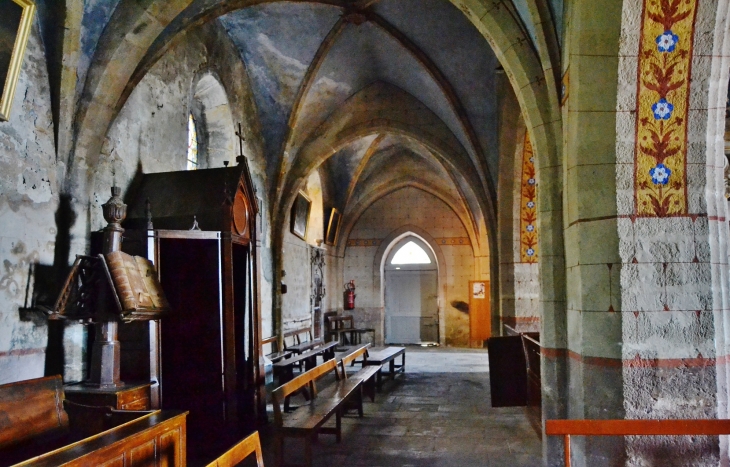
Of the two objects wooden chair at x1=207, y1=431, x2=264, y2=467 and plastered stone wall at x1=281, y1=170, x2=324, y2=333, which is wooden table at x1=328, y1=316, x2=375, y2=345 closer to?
plastered stone wall at x1=281, y1=170, x2=324, y2=333

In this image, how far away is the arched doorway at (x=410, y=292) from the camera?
1722 centimetres

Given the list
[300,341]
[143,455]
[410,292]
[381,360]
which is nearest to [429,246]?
[410,292]

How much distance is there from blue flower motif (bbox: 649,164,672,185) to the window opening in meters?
13.6

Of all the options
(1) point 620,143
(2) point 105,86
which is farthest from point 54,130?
(1) point 620,143

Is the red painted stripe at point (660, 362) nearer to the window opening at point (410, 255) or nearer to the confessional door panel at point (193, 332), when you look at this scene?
the confessional door panel at point (193, 332)

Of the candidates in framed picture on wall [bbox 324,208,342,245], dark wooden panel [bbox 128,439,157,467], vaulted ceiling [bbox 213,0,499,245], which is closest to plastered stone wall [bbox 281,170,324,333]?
framed picture on wall [bbox 324,208,342,245]

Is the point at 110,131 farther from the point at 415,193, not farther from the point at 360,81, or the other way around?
the point at 415,193

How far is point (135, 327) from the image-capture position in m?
4.93

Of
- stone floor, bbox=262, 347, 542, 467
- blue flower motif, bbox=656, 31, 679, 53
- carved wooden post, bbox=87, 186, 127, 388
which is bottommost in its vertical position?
stone floor, bbox=262, 347, 542, 467

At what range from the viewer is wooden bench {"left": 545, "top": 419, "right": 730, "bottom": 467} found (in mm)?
2762

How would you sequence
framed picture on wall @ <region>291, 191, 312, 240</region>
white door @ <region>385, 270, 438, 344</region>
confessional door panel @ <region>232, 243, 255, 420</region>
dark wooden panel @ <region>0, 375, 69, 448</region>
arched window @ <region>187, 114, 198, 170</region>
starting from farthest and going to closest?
white door @ <region>385, 270, 438, 344</region> < framed picture on wall @ <region>291, 191, 312, 240</region> < arched window @ <region>187, 114, 198, 170</region> < confessional door panel @ <region>232, 243, 255, 420</region> < dark wooden panel @ <region>0, 375, 69, 448</region>

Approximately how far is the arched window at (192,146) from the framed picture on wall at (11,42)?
11.6ft

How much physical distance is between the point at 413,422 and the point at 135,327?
3158 millimetres

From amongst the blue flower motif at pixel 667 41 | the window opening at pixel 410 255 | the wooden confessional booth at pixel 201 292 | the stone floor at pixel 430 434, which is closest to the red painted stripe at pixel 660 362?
the stone floor at pixel 430 434
